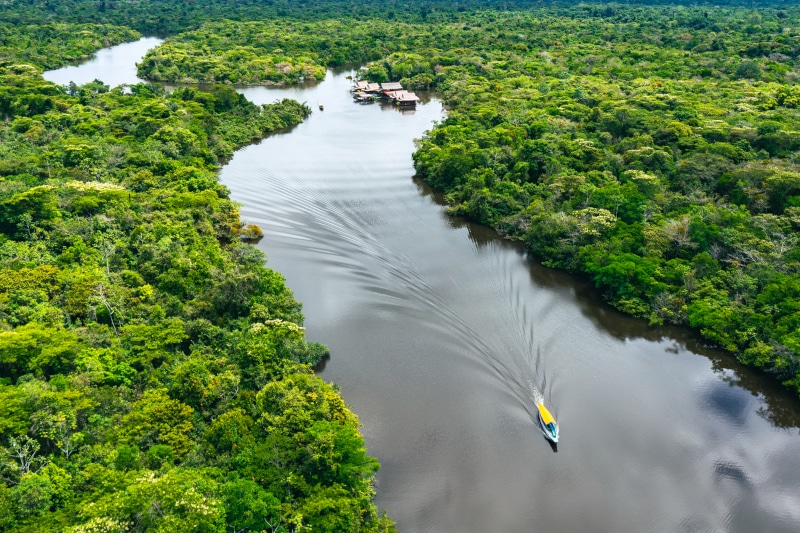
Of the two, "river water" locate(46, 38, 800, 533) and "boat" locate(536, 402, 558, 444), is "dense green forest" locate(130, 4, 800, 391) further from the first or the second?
"boat" locate(536, 402, 558, 444)

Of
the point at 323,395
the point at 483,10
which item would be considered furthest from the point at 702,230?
the point at 483,10

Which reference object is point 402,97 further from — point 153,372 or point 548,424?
point 548,424

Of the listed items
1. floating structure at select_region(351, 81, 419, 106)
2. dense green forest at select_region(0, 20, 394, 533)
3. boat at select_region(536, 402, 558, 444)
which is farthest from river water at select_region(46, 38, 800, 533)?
floating structure at select_region(351, 81, 419, 106)

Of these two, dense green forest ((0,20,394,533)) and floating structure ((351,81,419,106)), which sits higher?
floating structure ((351,81,419,106))

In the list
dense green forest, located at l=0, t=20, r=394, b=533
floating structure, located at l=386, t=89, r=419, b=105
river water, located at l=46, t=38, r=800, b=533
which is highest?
floating structure, located at l=386, t=89, r=419, b=105

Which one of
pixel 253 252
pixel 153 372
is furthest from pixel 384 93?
pixel 153 372

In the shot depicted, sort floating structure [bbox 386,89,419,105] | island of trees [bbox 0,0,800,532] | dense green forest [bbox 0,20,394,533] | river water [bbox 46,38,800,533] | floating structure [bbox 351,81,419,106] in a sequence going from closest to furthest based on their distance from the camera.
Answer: dense green forest [bbox 0,20,394,533] → island of trees [bbox 0,0,800,532] → river water [bbox 46,38,800,533] → floating structure [bbox 386,89,419,105] → floating structure [bbox 351,81,419,106]

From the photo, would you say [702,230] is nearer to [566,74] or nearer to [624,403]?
[624,403]
